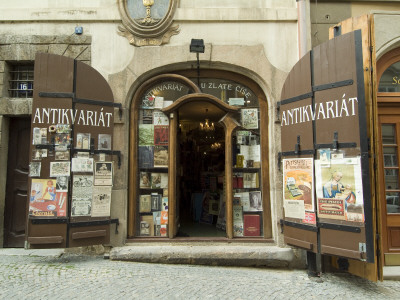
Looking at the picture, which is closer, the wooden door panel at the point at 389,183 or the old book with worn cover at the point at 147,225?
the wooden door panel at the point at 389,183

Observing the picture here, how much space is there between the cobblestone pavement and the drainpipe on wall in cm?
368

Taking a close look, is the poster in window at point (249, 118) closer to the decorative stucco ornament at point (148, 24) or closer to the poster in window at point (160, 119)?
the poster in window at point (160, 119)

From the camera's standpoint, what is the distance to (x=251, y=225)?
516cm

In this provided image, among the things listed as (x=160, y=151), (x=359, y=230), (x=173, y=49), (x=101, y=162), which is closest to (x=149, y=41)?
(x=173, y=49)

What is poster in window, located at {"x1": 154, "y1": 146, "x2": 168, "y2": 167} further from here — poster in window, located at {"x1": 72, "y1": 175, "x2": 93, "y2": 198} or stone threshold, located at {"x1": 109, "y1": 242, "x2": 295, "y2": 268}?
stone threshold, located at {"x1": 109, "y1": 242, "x2": 295, "y2": 268}

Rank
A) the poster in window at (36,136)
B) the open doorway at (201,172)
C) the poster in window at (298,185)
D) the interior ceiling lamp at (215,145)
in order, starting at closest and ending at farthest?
the poster in window at (298,185) → the poster in window at (36,136) → the open doorway at (201,172) → the interior ceiling lamp at (215,145)

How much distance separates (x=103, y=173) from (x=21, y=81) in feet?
7.96

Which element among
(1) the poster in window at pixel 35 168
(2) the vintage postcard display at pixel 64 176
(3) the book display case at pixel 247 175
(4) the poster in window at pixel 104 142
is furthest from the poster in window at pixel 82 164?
(3) the book display case at pixel 247 175

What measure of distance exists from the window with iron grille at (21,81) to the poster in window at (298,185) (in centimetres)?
479

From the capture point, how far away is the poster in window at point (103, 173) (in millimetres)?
4754

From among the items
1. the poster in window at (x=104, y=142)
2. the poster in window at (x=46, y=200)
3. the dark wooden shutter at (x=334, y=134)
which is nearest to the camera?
the dark wooden shutter at (x=334, y=134)

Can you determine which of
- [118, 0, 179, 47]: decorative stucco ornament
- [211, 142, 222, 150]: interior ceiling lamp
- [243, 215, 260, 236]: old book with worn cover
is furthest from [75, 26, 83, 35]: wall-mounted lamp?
[243, 215, 260, 236]: old book with worn cover

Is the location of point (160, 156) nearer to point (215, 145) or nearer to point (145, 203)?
point (145, 203)

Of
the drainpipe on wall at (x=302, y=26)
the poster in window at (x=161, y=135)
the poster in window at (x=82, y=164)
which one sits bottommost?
the poster in window at (x=82, y=164)
